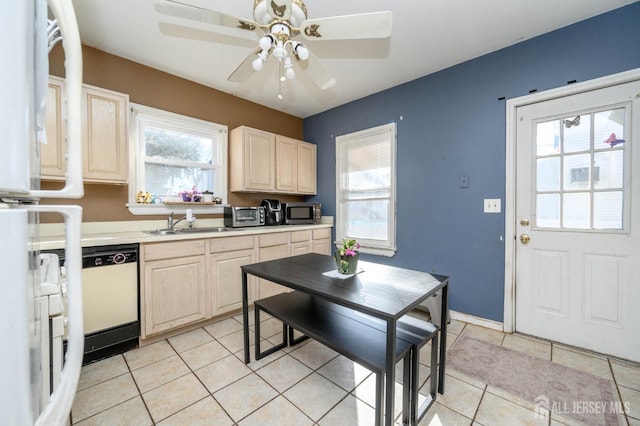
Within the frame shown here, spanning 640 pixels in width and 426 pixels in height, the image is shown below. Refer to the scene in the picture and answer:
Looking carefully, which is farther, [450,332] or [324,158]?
[324,158]

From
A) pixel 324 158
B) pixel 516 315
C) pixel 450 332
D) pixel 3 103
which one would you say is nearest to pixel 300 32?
pixel 3 103

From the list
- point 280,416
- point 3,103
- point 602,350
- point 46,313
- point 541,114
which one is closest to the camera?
point 3,103

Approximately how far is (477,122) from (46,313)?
126 inches

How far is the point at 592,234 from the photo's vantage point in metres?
2.05

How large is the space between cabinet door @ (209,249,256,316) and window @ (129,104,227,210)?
93 centimetres

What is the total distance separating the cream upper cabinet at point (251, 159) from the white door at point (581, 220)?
274 cm

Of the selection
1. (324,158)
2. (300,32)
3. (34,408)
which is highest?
(300,32)

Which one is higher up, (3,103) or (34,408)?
(3,103)

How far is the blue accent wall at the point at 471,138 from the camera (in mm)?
2020

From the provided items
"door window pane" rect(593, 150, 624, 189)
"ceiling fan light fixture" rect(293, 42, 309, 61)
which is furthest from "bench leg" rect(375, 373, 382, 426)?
"door window pane" rect(593, 150, 624, 189)

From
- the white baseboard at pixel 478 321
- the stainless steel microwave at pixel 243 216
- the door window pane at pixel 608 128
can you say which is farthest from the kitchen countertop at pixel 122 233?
the door window pane at pixel 608 128

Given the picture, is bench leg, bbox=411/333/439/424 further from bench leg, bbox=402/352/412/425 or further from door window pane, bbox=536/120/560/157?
door window pane, bbox=536/120/560/157

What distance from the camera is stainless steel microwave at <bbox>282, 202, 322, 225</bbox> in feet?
11.8

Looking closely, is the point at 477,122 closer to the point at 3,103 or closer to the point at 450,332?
the point at 450,332
